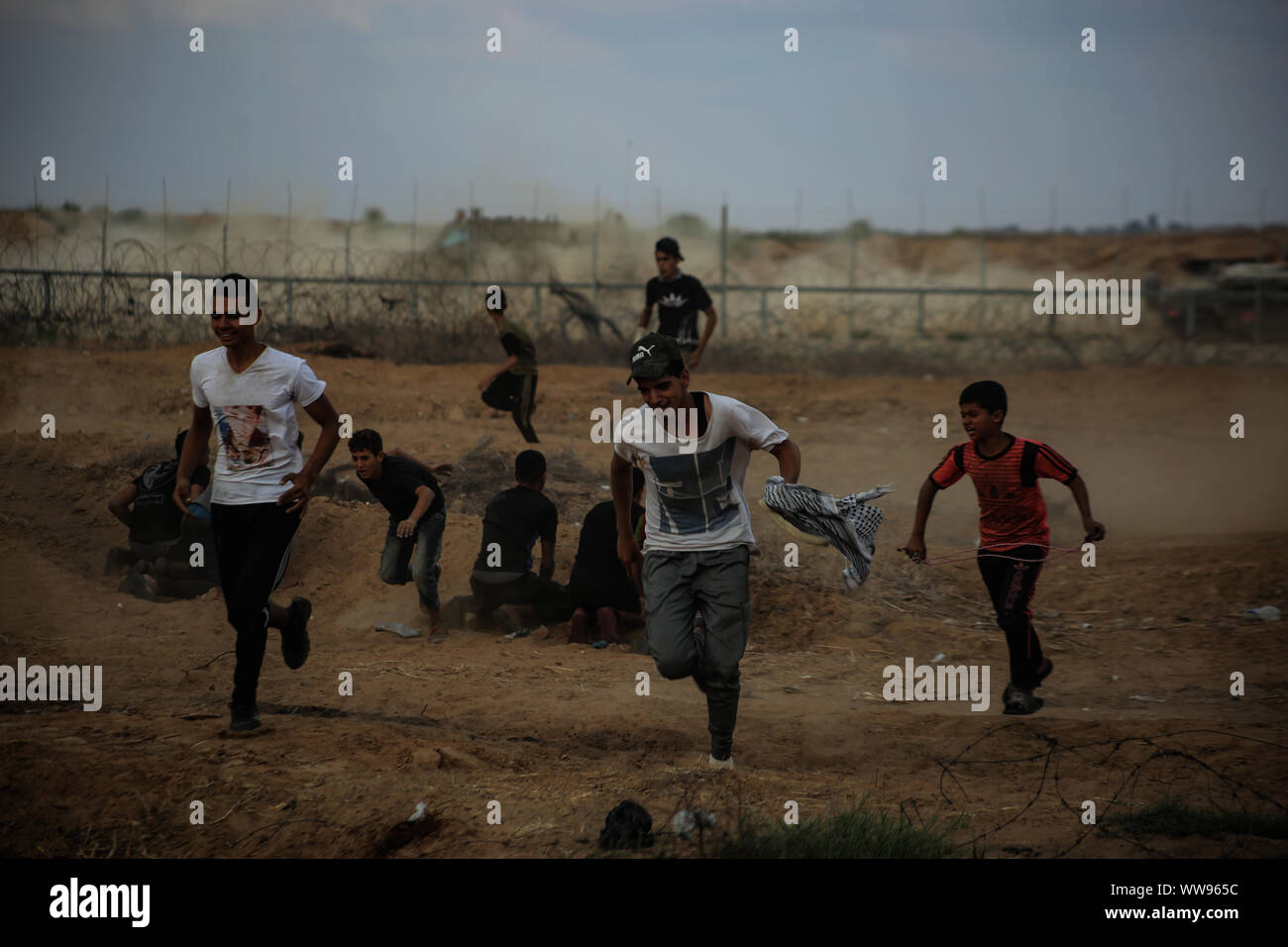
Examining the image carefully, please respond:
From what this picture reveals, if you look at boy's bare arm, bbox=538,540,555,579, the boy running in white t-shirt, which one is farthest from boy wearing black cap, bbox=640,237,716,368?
the boy running in white t-shirt

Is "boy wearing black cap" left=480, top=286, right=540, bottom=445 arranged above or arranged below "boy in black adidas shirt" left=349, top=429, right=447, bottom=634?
above

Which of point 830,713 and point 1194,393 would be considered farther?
point 1194,393

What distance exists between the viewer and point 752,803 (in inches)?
169

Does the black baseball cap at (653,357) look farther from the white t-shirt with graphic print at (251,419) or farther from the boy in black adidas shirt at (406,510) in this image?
the boy in black adidas shirt at (406,510)

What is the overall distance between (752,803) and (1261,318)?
69.9 ft

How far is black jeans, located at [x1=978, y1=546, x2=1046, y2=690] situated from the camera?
19.2 ft

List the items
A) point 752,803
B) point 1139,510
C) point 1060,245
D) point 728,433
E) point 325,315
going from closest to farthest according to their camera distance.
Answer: point 752,803 → point 728,433 → point 1139,510 → point 325,315 → point 1060,245

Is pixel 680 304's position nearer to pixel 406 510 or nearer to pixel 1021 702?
pixel 406 510

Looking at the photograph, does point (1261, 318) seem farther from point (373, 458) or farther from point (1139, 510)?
point (373, 458)

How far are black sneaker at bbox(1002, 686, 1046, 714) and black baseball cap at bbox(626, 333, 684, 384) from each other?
2.92 meters

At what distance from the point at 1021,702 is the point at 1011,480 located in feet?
3.97

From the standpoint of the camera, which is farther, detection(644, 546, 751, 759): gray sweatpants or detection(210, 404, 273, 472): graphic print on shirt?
detection(210, 404, 273, 472): graphic print on shirt

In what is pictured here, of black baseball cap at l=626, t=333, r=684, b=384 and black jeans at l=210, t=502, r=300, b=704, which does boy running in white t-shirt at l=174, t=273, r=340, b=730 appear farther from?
black baseball cap at l=626, t=333, r=684, b=384
